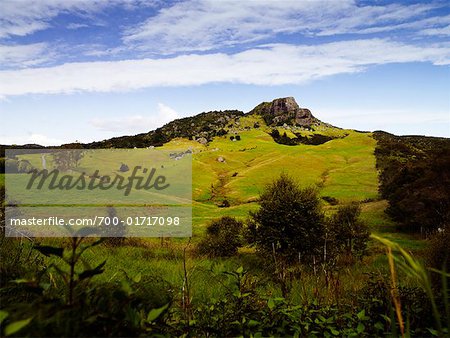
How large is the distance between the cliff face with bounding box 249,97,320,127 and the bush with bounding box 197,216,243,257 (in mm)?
154139

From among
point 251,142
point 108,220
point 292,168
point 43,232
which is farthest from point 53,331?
point 251,142

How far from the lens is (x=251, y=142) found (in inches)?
4759

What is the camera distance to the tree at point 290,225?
17516 mm

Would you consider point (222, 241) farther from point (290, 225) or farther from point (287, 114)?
point (287, 114)

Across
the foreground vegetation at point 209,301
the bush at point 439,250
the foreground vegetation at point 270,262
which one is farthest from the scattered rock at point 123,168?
the bush at point 439,250

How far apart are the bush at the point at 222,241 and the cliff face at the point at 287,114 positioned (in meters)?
154

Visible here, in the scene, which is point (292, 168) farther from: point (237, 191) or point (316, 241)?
point (316, 241)

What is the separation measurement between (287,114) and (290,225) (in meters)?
171

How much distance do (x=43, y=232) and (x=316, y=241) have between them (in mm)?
12413

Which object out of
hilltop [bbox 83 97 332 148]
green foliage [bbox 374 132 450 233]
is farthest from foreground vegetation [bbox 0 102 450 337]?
hilltop [bbox 83 97 332 148]

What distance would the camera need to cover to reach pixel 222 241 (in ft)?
69.1

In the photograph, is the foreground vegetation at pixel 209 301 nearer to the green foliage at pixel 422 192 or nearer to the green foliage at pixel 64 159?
the green foliage at pixel 422 192

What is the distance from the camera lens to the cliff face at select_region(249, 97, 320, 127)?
582 ft

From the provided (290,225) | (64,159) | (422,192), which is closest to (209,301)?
(290,225)
